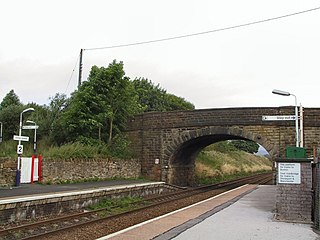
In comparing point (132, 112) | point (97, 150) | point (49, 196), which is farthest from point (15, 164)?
point (132, 112)

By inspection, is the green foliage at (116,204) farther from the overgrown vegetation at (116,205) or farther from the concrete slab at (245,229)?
the concrete slab at (245,229)

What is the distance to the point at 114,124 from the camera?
→ 28.8 metres

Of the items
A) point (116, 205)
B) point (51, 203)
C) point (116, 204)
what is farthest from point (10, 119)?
point (51, 203)

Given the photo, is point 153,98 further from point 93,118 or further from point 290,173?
point 290,173

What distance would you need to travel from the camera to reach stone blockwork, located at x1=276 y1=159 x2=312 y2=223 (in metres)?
10.5

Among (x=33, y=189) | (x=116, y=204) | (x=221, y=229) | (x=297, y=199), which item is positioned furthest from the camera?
(x=116, y=204)

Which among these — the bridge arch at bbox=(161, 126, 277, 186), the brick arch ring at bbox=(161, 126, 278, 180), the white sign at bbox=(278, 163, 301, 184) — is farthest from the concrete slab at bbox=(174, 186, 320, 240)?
the bridge arch at bbox=(161, 126, 277, 186)

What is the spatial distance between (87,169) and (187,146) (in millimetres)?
9008

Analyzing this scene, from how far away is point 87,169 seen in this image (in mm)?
23344

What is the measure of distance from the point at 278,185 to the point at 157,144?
1840cm

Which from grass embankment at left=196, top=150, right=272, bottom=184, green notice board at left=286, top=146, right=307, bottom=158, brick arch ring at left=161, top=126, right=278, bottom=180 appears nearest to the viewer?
green notice board at left=286, top=146, right=307, bottom=158

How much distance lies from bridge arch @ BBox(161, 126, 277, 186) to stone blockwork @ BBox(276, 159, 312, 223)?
1543 cm

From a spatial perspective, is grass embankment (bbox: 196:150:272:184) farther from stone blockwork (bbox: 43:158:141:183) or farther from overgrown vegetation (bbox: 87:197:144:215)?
overgrown vegetation (bbox: 87:197:144:215)

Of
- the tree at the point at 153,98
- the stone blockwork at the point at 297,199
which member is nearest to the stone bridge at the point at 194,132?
the stone blockwork at the point at 297,199
